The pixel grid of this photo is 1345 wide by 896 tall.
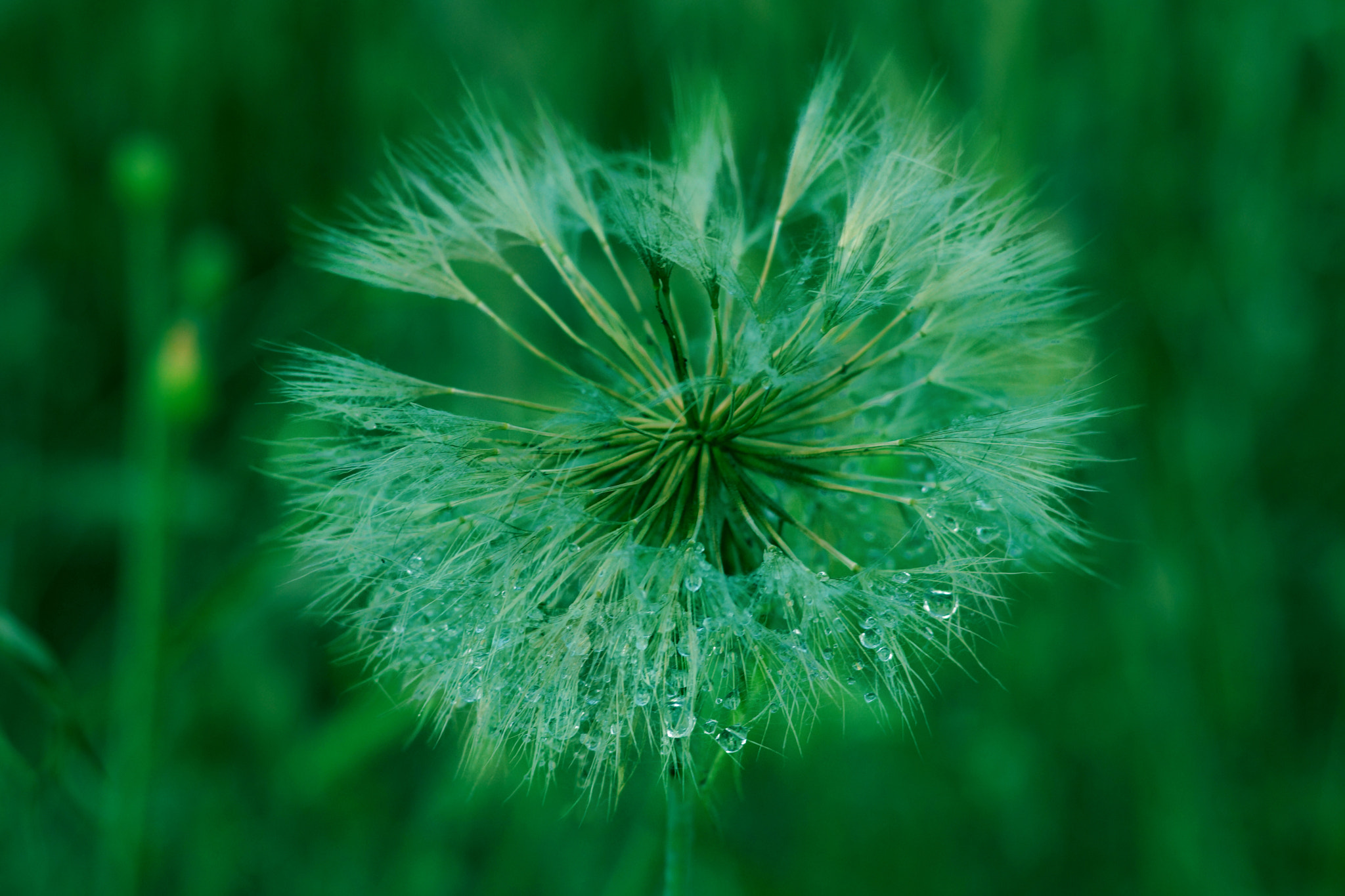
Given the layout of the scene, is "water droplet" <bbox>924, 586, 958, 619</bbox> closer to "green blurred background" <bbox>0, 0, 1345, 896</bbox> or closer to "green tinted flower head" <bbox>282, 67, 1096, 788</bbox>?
"green tinted flower head" <bbox>282, 67, 1096, 788</bbox>

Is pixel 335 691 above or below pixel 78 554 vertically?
below

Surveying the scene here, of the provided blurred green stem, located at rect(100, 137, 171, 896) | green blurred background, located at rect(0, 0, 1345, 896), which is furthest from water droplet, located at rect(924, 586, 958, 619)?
blurred green stem, located at rect(100, 137, 171, 896)

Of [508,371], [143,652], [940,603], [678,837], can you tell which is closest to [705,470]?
[940,603]

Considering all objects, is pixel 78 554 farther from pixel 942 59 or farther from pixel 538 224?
pixel 942 59

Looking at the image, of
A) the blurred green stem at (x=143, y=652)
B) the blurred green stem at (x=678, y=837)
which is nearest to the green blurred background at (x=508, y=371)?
the blurred green stem at (x=143, y=652)

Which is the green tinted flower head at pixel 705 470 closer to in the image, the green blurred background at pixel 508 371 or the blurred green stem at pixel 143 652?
the blurred green stem at pixel 143 652

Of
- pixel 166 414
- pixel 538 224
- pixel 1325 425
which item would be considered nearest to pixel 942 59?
pixel 1325 425
